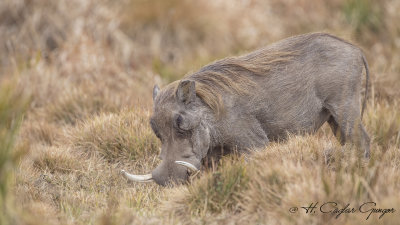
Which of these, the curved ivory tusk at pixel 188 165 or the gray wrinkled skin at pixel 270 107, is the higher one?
the gray wrinkled skin at pixel 270 107

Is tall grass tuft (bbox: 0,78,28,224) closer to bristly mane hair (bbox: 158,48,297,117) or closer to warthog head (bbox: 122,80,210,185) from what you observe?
warthog head (bbox: 122,80,210,185)

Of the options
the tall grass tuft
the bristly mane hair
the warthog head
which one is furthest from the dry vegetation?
the bristly mane hair

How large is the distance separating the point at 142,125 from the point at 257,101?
1.26 m

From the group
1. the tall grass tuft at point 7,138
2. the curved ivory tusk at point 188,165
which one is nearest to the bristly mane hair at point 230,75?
the curved ivory tusk at point 188,165

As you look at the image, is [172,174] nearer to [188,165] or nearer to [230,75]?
[188,165]

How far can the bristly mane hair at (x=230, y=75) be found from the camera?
432 cm

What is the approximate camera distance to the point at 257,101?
448 cm

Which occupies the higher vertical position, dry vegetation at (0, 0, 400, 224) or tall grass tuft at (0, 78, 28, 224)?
tall grass tuft at (0, 78, 28, 224)

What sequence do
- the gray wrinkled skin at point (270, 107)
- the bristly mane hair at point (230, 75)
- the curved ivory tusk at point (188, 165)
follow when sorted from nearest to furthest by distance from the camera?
the curved ivory tusk at point (188, 165) < the gray wrinkled skin at point (270, 107) < the bristly mane hair at point (230, 75)

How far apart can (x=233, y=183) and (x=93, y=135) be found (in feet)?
6.54

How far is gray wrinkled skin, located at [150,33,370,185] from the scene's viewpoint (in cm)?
→ 416

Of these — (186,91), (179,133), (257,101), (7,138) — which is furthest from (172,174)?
(7,138)

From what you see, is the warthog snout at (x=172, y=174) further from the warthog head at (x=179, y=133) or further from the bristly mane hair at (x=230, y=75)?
the bristly mane hair at (x=230, y=75)
